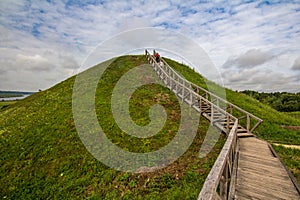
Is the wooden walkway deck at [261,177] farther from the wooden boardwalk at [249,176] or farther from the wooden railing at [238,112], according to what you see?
the wooden railing at [238,112]

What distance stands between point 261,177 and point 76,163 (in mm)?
7755

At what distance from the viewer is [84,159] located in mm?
8789

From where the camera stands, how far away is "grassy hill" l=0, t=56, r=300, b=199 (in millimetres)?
6904

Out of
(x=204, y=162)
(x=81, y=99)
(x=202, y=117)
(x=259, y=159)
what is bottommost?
(x=204, y=162)

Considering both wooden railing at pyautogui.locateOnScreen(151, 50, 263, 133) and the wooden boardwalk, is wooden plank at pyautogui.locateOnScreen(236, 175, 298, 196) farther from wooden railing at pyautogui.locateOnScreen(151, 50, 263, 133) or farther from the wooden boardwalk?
wooden railing at pyautogui.locateOnScreen(151, 50, 263, 133)

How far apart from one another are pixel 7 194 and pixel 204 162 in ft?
27.9

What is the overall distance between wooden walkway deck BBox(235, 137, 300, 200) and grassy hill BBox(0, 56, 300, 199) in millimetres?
1676

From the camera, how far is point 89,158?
29.0 feet

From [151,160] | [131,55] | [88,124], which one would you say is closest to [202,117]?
[151,160]

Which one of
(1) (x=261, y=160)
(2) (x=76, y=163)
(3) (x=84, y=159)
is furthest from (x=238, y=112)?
(2) (x=76, y=163)

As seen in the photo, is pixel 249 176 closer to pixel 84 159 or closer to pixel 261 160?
pixel 261 160

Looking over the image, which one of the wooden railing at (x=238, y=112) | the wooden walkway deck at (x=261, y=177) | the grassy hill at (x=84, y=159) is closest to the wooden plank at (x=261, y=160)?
the wooden walkway deck at (x=261, y=177)

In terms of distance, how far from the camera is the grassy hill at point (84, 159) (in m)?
6.90

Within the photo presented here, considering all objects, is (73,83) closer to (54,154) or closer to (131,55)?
(131,55)
